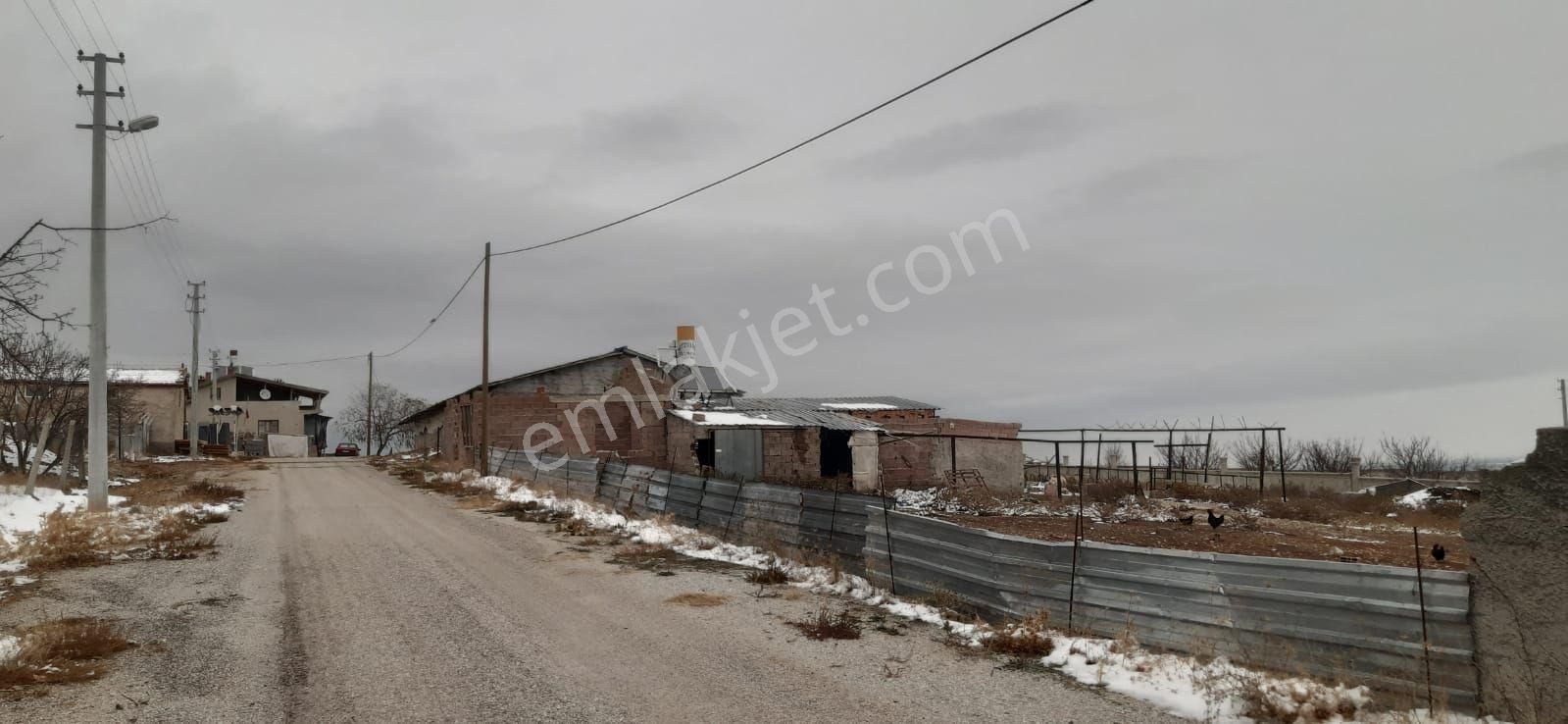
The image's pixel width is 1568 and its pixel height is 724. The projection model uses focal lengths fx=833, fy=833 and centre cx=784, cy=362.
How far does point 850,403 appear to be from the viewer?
42125 millimetres

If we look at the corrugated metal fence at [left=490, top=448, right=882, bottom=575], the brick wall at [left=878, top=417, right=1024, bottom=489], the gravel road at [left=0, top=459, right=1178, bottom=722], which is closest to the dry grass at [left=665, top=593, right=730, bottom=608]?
the gravel road at [left=0, top=459, right=1178, bottom=722]

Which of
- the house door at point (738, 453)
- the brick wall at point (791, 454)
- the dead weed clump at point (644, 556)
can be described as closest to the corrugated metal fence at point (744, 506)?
the dead weed clump at point (644, 556)

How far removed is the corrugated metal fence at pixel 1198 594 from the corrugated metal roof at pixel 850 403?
24395 mm

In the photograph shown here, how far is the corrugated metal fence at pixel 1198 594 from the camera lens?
19.4 feet

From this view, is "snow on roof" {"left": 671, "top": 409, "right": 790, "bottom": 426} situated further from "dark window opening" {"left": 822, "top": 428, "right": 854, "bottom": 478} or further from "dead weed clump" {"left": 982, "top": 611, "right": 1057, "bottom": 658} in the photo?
"dead weed clump" {"left": 982, "top": 611, "right": 1057, "bottom": 658}

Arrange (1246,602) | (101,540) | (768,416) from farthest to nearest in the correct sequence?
(768,416)
(101,540)
(1246,602)

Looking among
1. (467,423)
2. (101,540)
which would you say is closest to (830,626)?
(101,540)

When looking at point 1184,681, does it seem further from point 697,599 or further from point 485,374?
point 485,374

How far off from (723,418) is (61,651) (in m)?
21.7

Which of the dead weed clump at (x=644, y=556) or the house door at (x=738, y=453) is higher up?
the house door at (x=738, y=453)

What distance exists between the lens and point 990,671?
24.2 ft

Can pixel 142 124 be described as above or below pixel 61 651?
above

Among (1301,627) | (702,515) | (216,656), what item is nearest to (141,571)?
(216,656)

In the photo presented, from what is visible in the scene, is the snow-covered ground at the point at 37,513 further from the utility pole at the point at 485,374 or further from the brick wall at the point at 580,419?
the brick wall at the point at 580,419
